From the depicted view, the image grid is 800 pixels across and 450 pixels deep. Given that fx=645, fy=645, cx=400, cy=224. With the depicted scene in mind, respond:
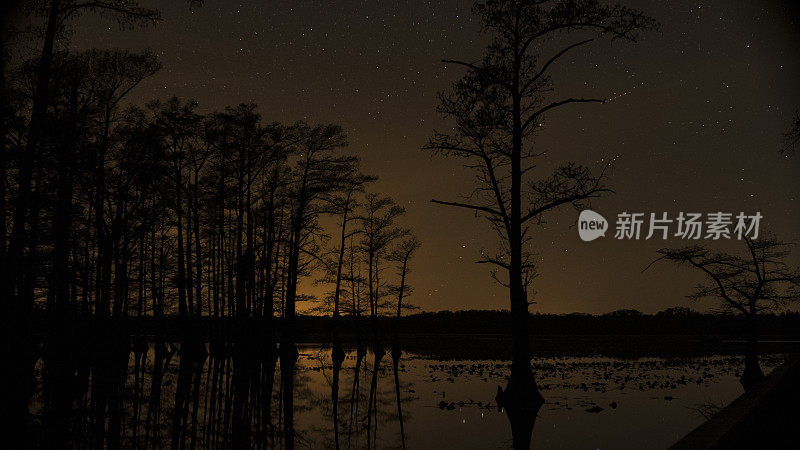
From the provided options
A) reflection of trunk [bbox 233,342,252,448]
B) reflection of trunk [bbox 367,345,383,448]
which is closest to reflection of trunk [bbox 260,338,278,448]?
reflection of trunk [bbox 233,342,252,448]

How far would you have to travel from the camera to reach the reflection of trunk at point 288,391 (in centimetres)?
1391

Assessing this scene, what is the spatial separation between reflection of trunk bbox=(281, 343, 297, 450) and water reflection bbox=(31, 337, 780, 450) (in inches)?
2.1

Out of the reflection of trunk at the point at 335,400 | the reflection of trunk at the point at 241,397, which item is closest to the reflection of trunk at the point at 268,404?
the reflection of trunk at the point at 241,397

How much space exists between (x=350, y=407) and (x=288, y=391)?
191 inches

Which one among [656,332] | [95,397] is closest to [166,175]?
[95,397]

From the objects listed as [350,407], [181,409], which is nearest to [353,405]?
[350,407]

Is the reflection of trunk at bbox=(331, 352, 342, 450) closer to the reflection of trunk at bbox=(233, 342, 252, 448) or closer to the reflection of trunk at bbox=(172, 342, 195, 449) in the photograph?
the reflection of trunk at bbox=(233, 342, 252, 448)

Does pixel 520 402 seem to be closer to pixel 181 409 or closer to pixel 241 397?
pixel 241 397

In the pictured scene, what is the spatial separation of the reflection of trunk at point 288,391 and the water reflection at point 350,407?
0.05 metres

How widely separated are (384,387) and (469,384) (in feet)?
11.3

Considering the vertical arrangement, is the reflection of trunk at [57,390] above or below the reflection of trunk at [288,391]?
above

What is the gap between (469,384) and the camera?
84.9ft

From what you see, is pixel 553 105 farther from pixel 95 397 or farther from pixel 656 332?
pixel 656 332

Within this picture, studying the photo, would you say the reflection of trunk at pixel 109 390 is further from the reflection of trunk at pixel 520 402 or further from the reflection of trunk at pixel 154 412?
the reflection of trunk at pixel 520 402
